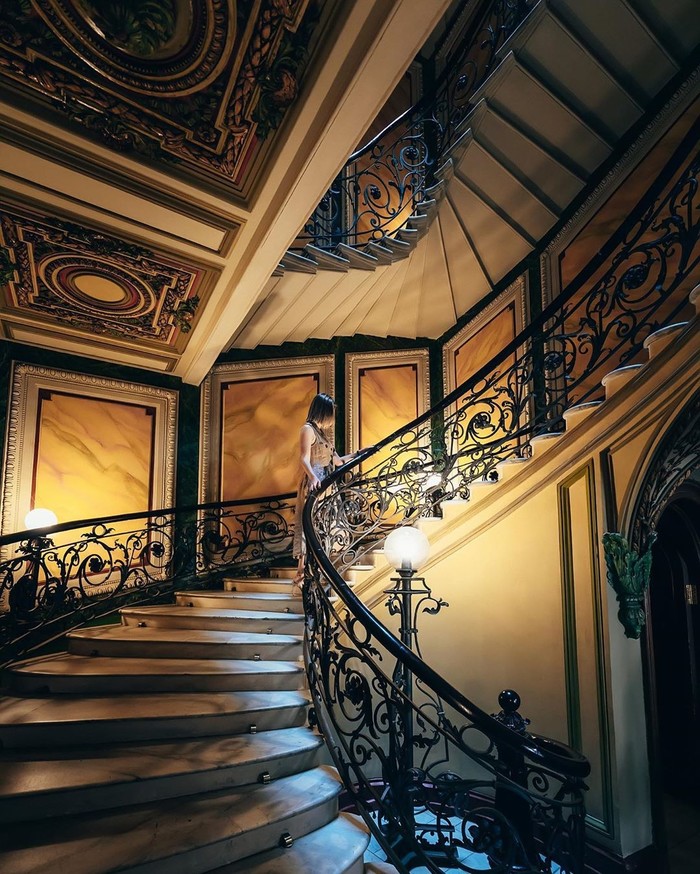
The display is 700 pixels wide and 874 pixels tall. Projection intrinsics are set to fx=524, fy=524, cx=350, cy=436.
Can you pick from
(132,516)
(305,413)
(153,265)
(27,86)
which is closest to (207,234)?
(153,265)

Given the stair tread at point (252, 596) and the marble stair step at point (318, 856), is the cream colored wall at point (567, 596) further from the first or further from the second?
the marble stair step at point (318, 856)

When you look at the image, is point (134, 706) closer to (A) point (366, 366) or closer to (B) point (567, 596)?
(B) point (567, 596)

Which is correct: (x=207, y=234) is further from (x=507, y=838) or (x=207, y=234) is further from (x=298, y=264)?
(x=507, y=838)

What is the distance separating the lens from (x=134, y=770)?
2373mm

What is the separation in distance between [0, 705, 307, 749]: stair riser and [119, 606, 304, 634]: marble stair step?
3.11ft

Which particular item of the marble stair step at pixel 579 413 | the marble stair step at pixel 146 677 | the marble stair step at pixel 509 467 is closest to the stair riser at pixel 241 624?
the marble stair step at pixel 146 677

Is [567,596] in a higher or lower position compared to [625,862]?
higher

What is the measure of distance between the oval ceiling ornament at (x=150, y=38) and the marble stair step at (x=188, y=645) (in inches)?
130

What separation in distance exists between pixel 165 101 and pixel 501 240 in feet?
12.1

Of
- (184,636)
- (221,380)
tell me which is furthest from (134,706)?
(221,380)

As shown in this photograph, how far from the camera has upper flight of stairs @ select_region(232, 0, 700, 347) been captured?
4051mm

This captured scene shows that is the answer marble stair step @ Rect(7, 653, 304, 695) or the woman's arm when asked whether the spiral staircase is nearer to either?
marble stair step @ Rect(7, 653, 304, 695)

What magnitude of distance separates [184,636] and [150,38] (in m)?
3.51

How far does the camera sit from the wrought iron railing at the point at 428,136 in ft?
16.1
